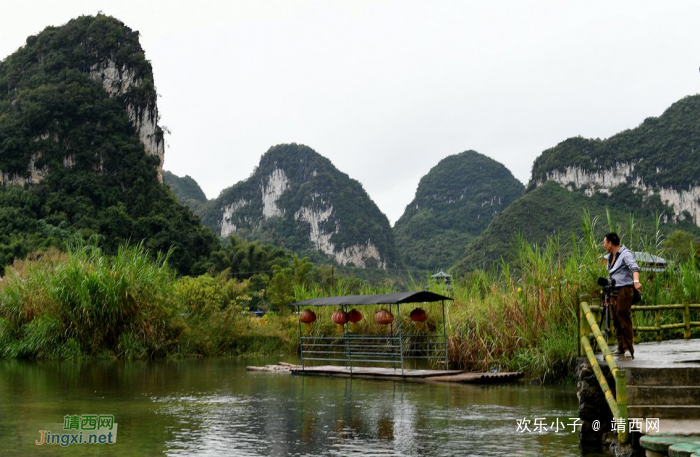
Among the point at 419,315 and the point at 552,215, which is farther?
the point at 552,215

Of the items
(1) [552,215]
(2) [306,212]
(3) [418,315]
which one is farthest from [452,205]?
(3) [418,315]

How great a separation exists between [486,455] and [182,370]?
1085 cm

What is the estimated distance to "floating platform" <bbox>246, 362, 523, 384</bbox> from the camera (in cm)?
1223

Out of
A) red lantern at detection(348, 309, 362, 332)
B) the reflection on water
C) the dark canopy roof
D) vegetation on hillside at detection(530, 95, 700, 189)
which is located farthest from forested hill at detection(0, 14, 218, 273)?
vegetation on hillside at detection(530, 95, 700, 189)

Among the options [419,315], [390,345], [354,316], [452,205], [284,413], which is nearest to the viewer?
[284,413]

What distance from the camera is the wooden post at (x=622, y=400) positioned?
218 inches

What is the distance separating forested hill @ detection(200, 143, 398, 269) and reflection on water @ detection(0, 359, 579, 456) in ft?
299

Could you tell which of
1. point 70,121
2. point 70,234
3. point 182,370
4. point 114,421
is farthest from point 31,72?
point 114,421

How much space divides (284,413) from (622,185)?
82392 millimetres

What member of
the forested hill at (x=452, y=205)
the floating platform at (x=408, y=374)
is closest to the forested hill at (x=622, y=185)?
the forested hill at (x=452, y=205)

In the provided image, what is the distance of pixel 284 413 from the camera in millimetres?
9023

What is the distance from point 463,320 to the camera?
14547 millimetres

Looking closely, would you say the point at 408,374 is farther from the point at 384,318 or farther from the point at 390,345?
the point at 390,345

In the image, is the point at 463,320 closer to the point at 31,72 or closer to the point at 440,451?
the point at 440,451
